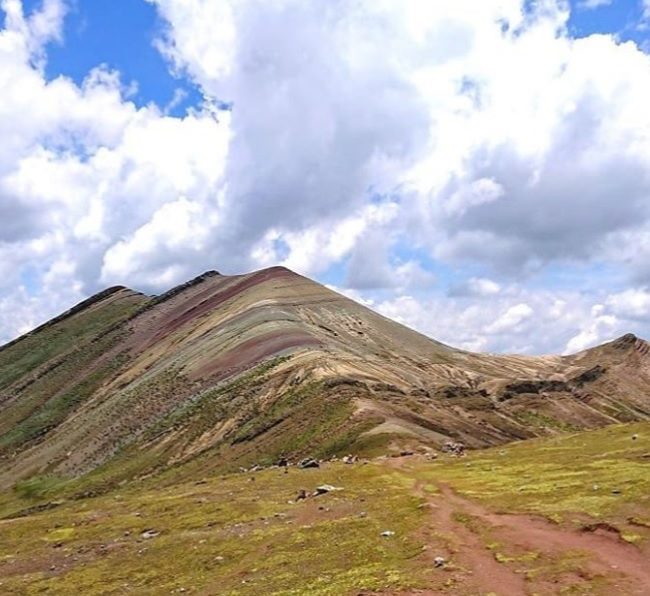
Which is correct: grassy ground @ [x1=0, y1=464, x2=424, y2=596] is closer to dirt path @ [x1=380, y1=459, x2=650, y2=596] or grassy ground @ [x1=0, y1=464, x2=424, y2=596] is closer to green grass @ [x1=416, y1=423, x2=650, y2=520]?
dirt path @ [x1=380, y1=459, x2=650, y2=596]

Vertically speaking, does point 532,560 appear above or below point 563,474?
below

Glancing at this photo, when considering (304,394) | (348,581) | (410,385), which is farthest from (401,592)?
(410,385)

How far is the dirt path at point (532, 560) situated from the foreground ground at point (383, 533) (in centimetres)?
12

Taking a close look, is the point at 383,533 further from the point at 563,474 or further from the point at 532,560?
the point at 563,474

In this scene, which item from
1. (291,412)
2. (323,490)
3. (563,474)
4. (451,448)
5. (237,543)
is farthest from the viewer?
(291,412)

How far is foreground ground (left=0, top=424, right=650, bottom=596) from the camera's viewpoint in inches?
1684

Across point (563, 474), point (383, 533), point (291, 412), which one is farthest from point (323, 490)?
point (291, 412)

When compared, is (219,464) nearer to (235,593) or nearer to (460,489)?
(460,489)

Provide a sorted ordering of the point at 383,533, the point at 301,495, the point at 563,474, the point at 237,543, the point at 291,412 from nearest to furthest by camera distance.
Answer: the point at 383,533 → the point at 237,543 → the point at 563,474 → the point at 301,495 → the point at 291,412

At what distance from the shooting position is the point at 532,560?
143ft

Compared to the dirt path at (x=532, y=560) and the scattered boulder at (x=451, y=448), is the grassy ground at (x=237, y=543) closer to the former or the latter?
the dirt path at (x=532, y=560)

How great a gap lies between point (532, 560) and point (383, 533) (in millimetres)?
12522

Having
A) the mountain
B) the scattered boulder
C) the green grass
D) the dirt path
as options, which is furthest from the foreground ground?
the mountain

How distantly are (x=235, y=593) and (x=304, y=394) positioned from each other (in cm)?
9942
